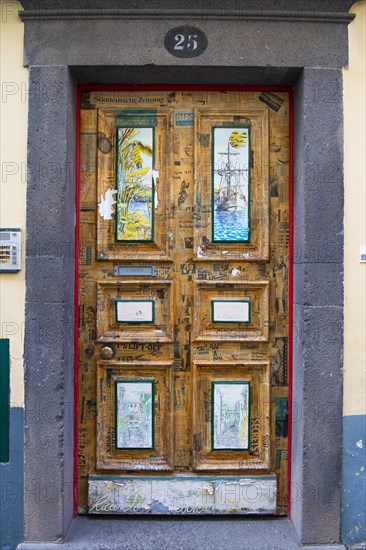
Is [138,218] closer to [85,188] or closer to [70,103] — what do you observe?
[85,188]

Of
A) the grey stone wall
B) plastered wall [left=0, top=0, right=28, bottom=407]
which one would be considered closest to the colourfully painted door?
the grey stone wall

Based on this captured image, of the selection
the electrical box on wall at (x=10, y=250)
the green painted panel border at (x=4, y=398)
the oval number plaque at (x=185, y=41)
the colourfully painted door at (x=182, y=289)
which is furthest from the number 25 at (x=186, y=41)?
the green painted panel border at (x=4, y=398)

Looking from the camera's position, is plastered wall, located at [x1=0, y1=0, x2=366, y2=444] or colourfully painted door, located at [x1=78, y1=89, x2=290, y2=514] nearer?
plastered wall, located at [x1=0, y1=0, x2=366, y2=444]

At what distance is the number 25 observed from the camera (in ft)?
11.4

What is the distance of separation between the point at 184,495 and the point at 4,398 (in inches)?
56.2

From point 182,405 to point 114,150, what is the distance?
1892mm

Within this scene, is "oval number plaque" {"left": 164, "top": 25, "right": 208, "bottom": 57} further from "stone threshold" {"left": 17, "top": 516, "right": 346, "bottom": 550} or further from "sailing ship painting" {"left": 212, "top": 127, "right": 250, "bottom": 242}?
"stone threshold" {"left": 17, "top": 516, "right": 346, "bottom": 550}

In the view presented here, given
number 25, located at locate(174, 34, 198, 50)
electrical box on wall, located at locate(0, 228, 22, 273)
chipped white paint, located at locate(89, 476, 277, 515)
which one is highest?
number 25, located at locate(174, 34, 198, 50)

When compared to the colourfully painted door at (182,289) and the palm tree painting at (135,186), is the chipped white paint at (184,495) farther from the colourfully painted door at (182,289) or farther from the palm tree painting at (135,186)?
the palm tree painting at (135,186)

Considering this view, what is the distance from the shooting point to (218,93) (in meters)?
3.81

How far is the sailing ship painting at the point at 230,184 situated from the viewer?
12.4 ft

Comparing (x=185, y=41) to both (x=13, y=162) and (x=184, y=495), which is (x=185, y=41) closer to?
(x=13, y=162)

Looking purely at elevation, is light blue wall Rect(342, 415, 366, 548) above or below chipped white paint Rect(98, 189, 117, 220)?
below

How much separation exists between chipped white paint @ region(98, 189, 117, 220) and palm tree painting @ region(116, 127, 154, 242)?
1.7 inches
